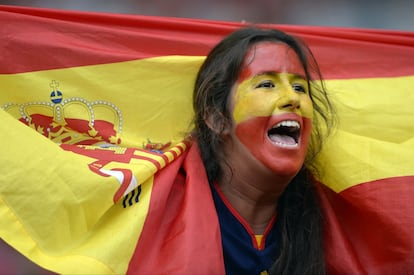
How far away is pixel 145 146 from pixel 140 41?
1.00 feet

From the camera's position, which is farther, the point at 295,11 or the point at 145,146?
the point at 295,11

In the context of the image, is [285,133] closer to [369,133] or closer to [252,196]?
[252,196]

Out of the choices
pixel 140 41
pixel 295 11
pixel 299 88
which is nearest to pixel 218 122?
pixel 299 88

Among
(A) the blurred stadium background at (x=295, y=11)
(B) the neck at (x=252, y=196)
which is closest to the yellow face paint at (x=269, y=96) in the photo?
(B) the neck at (x=252, y=196)

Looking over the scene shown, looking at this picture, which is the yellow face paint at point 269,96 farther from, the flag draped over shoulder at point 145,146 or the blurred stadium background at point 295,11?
the blurred stadium background at point 295,11

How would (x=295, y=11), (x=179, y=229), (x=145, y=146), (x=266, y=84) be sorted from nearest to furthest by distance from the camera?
(x=179, y=229) < (x=266, y=84) < (x=145, y=146) < (x=295, y=11)

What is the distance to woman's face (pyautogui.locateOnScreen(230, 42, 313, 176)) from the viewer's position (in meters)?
1.36

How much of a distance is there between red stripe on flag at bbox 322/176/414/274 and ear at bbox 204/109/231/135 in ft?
1.10

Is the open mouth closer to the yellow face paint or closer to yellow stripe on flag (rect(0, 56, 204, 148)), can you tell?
the yellow face paint

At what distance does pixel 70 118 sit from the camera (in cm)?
150

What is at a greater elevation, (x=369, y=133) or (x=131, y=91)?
(x=131, y=91)

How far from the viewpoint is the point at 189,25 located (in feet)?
5.47

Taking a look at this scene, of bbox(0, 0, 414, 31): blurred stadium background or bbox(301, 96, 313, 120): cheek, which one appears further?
bbox(0, 0, 414, 31): blurred stadium background

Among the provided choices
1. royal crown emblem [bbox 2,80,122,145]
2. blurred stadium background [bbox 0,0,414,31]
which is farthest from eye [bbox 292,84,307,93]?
blurred stadium background [bbox 0,0,414,31]
